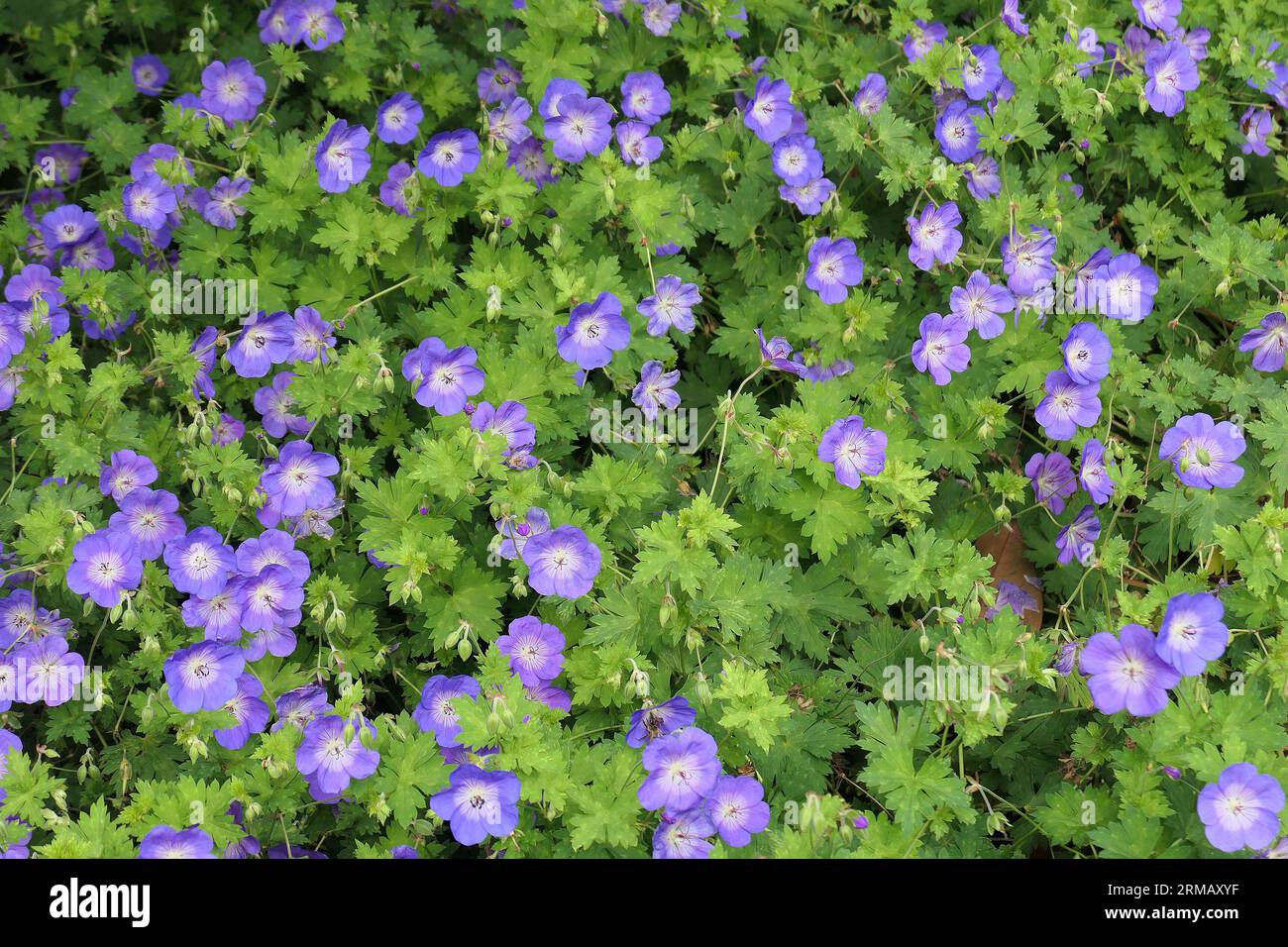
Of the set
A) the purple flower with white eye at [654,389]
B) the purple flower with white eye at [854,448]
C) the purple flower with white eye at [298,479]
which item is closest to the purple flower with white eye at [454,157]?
the purple flower with white eye at [654,389]

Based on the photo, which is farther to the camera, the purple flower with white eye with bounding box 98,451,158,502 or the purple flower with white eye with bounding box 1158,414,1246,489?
the purple flower with white eye with bounding box 98,451,158,502

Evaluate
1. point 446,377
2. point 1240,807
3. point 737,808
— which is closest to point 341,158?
point 446,377

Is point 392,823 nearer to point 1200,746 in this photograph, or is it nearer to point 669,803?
point 669,803

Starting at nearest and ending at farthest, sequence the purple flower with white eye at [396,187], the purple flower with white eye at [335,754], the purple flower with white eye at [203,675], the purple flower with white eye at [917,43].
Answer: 1. the purple flower with white eye at [335,754]
2. the purple flower with white eye at [203,675]
3. the purple flower with white eye at [396,187]
4. the purple flower with white eye at [917,43]

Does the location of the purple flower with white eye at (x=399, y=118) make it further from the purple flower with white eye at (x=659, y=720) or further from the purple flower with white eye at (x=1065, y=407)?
the purple flower with white eye at (x=1065, y=407)

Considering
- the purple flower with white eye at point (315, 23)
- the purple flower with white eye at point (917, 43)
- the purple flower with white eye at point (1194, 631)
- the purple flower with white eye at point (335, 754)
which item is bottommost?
the purple flower with white eye at point (335, 754)

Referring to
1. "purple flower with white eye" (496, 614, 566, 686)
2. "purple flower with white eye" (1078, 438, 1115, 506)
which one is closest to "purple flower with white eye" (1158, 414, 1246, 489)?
"purple flower with white eye" (1078, 438, 1115, 506)

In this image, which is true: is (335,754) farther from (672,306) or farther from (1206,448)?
(1206,448)

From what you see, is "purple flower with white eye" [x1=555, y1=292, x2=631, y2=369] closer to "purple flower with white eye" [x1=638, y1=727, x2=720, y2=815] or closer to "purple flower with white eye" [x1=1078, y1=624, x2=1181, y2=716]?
"purple flower with white eye" [x1=638, y1=727, x2=720, y2=815]
